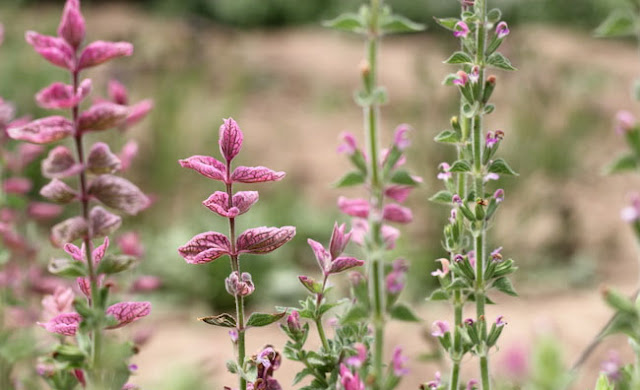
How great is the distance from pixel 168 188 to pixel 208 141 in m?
0.56

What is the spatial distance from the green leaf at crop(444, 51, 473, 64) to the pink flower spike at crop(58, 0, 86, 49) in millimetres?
351

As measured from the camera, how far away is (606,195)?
5414 millimetres

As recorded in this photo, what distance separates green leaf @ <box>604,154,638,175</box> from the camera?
0.58 m

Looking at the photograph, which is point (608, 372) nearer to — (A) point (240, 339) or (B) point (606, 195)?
(A) point (240, 339)

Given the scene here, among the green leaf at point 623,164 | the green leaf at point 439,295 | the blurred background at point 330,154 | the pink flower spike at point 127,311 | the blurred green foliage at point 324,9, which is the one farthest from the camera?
the blurred green foliage at point 324,9

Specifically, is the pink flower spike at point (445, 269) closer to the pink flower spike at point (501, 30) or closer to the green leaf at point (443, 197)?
the green leaf at point (443, 197)

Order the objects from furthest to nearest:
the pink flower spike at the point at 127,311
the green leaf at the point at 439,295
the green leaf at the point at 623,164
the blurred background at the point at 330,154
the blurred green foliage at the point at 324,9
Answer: the blurred green foliage at the point at 324,9 → the blurred background at the point at 330,154 → the green leaf at the point at 439,295 → the pink flower spike at the point at 127,311 → the green leaf at the point at 623,164

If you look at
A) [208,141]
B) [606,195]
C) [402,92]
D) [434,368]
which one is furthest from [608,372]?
[402,92]

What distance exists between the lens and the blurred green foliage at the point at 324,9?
952 centimetres

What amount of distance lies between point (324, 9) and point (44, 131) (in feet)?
33.2

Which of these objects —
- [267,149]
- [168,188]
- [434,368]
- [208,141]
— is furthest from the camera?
[267,149]

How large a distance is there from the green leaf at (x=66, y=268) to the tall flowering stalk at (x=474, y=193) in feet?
1.16

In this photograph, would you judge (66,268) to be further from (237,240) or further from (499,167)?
(499,167)

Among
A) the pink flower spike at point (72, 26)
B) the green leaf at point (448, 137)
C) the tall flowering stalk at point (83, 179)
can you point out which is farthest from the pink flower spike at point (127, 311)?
the green leaf at point (448, 137)
